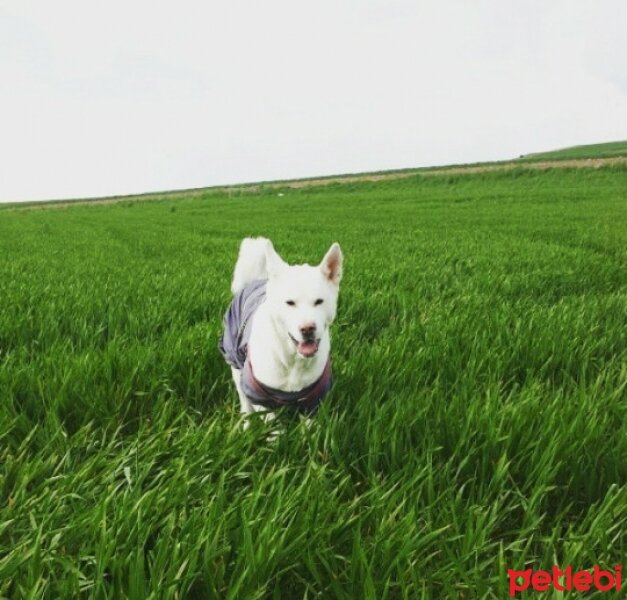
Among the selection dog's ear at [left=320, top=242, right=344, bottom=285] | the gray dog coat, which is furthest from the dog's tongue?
dog's ear at [left=320, top=242, right=344, bottom=285]

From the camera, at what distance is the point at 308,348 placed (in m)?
2.50

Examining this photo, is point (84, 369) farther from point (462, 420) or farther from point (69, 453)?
point (462, 420)

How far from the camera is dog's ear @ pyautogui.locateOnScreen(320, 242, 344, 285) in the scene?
9.59 ft

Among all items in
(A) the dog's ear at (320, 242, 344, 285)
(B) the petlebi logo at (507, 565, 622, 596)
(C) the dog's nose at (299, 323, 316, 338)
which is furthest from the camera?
(A) the dog's ear at (320, 242, 344, 285)

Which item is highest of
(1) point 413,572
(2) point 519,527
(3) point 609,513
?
(1) point 413,572

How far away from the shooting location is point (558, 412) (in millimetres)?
2211

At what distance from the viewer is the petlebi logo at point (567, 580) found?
52.8 inches

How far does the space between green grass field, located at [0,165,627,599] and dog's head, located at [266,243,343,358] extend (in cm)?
43

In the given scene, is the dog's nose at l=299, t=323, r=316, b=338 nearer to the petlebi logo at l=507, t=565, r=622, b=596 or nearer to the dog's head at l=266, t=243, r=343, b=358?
the dog's head at l=266, t=243, r=343, b=358

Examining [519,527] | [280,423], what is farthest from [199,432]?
[519,527]

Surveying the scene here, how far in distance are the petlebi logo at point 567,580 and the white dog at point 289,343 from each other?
1.38 metres

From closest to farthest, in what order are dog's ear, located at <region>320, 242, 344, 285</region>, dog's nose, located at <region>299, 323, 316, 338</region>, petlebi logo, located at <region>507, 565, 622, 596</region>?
1. petlebi logo, located at <region>507, 565, 622, 596</region>
2. dog's nose, located at <region>299, 323, 316, 338</region>
3. dog's ear, located at <region>320, 242, 344, 285</region>

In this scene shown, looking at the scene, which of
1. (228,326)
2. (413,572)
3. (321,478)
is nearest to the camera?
(413,572)

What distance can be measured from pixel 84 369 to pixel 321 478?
1.70m
